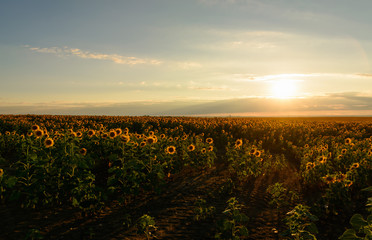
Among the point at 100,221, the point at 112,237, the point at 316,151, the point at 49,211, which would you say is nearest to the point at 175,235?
the point at 112,237

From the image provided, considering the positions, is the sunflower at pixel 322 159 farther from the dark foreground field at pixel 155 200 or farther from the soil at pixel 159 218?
the soil at pixel 159 218

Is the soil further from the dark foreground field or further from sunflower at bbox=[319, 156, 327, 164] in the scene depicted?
sunflower at bbox=[319, 156, 327, 164]

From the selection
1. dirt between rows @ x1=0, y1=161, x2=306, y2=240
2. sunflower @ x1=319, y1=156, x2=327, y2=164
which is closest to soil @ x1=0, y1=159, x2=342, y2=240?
dirt between rows @ x1=0, y1=161, x2=306, y2=240

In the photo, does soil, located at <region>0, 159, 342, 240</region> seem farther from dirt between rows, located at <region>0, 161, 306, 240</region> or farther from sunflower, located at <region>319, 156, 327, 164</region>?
sunflower, located at <region>319, 156, 327, 164</region>

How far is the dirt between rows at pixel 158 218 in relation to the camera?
5883mm

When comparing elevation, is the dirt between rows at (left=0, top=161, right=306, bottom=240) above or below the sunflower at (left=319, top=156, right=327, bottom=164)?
below

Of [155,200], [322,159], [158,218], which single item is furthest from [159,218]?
[322,159]

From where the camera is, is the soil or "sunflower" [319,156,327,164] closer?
the soil

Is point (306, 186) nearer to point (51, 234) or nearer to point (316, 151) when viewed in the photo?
point (316, 151)

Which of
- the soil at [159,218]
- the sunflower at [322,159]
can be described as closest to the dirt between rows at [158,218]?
the soil at [159,218]

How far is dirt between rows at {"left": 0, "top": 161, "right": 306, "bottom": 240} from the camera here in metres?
5.88

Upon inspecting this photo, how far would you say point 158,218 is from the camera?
21.9 feet

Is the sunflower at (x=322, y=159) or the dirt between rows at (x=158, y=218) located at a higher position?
the sunflower at (x=322, y=159)

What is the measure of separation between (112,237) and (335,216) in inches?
231
